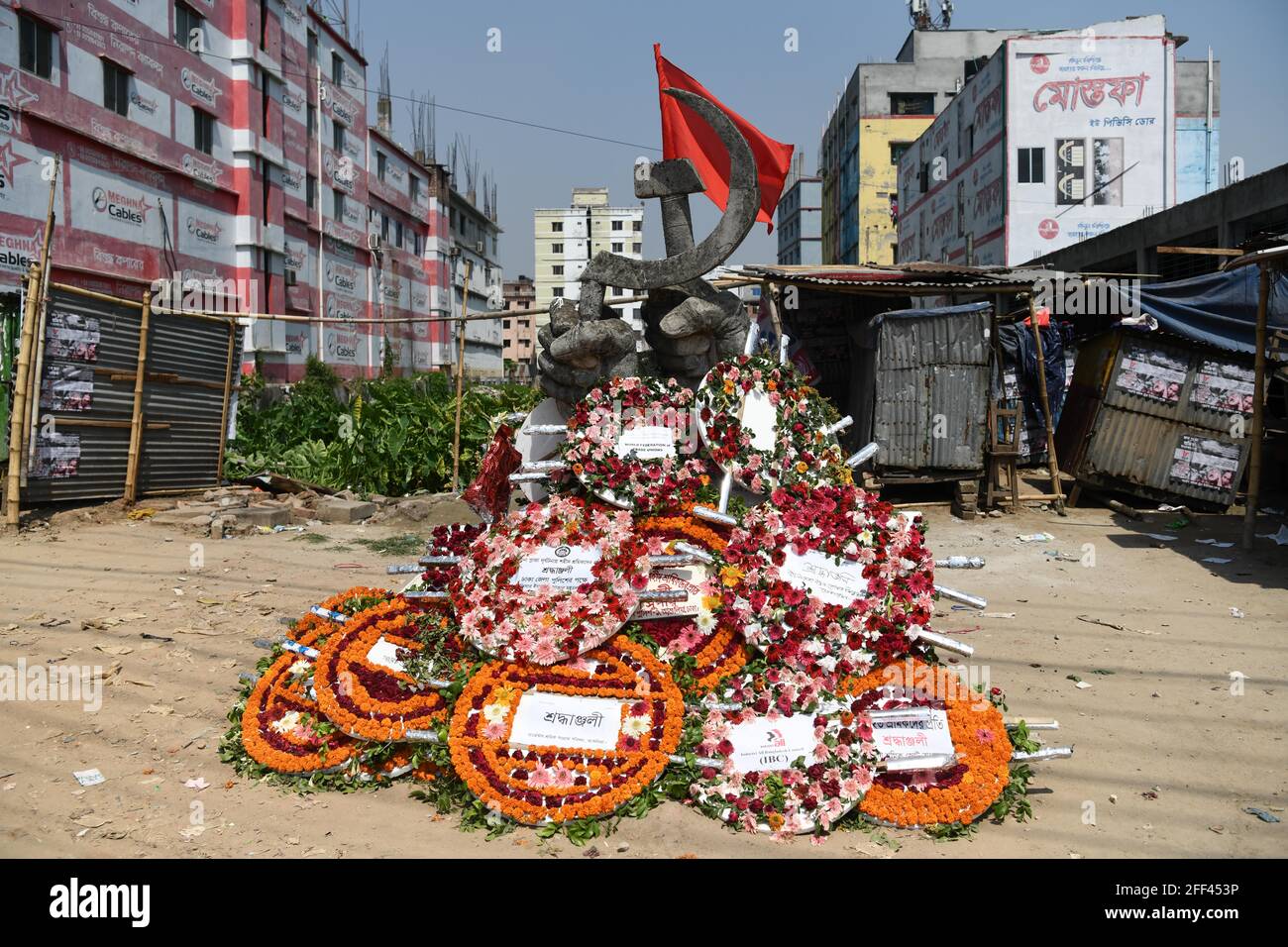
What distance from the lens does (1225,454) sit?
32.0ft

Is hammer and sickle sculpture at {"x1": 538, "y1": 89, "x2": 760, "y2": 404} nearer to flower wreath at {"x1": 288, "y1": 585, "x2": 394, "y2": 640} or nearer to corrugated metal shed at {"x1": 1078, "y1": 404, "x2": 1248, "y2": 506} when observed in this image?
flower wreath at {"x1": 288, "y1": 585, "x2": 394, "y2": 640}

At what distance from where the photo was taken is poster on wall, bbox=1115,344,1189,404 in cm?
1003

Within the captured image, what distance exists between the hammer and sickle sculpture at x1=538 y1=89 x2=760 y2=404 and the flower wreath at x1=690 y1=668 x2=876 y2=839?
2.21 meters

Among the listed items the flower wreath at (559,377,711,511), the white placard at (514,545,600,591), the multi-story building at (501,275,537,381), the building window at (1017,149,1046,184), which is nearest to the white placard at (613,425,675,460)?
the flower wreath at (559,377,711,511)

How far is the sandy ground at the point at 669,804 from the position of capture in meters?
3.24

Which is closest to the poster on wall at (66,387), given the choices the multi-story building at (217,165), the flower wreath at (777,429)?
the multi-story building at (217,165)

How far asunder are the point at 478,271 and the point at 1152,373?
42.9m

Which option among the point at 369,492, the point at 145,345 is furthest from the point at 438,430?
the point at 145,345

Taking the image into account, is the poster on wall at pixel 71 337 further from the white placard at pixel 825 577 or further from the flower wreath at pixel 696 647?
the white placard at pixel 825 577

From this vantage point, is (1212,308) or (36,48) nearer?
(1212,308)

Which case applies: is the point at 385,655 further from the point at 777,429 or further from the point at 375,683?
the point at 777,429

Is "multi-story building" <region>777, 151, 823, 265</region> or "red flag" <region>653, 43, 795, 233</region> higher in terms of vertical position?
"multi-story building" <region>777, 151, 823, 265</region>

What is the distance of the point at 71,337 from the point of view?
9078mm

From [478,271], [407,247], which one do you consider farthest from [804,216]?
[407,247]
